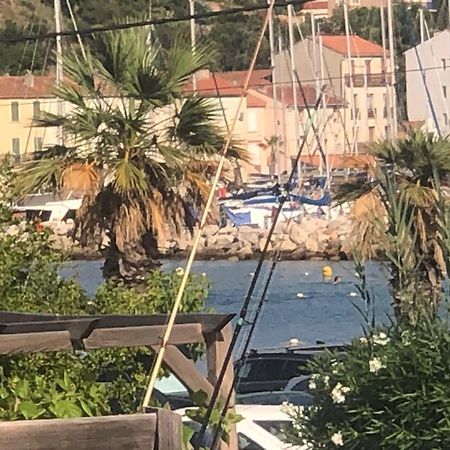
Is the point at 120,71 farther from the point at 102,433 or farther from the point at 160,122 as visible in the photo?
the point at 102,433

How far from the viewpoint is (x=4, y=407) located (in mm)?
5082

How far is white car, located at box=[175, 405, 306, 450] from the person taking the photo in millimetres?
7816

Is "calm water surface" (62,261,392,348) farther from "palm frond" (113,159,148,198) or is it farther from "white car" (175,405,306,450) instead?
"white car" (175,405,306,450)

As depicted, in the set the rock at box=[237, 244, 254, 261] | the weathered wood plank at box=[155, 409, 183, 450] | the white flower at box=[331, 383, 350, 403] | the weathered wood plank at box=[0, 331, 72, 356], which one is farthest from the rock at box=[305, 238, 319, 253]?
the weathered wood plank at box=[155, 409, 183, 450]

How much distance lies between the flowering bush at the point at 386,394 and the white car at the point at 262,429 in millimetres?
655

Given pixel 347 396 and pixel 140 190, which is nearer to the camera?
pixel 347 396

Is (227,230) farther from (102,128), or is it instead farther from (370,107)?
(102,128)

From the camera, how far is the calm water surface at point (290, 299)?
28.9 metres

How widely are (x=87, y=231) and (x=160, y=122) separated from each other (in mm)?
1514

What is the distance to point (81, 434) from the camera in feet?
10.9

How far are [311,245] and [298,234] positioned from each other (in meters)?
0.78

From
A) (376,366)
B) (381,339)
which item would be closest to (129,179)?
(381,339)

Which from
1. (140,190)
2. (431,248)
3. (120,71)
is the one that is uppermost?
(120,71)

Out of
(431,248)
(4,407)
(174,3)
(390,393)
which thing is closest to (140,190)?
(431,248)
